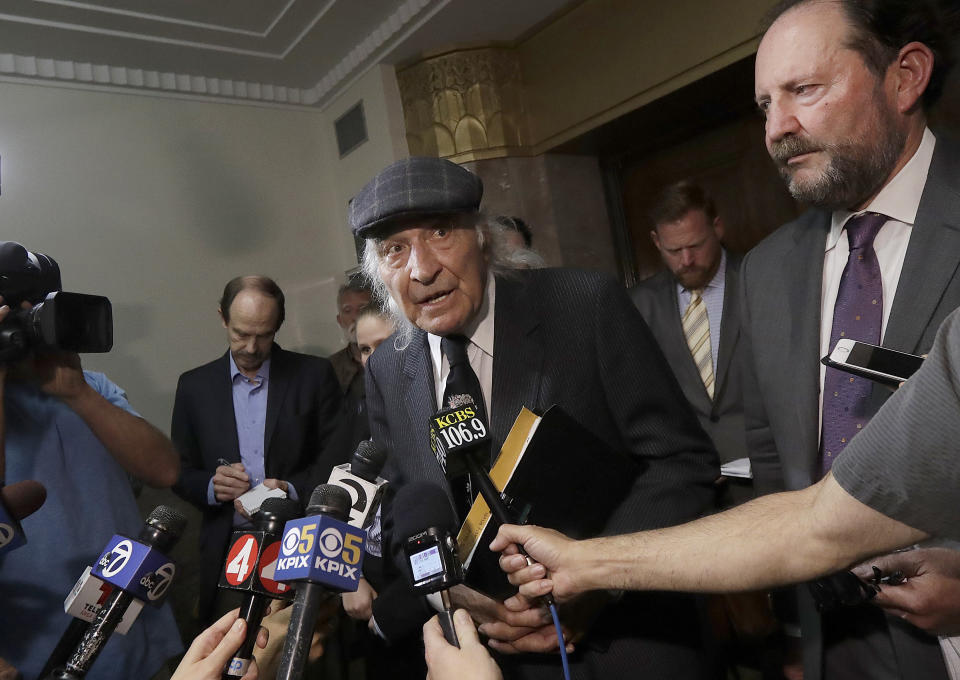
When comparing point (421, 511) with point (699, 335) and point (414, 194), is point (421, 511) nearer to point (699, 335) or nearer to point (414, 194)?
point (414, 194)

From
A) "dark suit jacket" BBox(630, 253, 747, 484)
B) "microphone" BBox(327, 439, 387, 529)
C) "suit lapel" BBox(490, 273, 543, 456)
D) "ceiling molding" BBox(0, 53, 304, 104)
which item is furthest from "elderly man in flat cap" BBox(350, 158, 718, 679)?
"ceiling molding" BBox(0, 53, 304, 104)

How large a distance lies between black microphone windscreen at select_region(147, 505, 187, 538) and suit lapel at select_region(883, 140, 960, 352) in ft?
3.75

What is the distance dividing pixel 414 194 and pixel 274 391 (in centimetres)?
176

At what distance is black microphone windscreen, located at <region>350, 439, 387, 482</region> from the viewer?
3.62 ft

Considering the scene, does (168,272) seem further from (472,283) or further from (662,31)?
(472,283)

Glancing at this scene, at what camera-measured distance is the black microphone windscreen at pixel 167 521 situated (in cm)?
101

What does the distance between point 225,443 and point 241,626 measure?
79.5 inches

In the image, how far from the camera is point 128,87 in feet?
13.8

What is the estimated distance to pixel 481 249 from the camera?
4.60ft

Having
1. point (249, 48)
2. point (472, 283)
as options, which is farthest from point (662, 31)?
point (472, 283)

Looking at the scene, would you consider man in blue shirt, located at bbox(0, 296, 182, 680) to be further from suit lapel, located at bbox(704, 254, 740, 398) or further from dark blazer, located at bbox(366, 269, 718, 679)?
suit lapel, located at bbox(704, 254, 740, 398)

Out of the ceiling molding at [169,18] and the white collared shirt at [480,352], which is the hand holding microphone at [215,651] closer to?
the white collared shirt at [480,352]

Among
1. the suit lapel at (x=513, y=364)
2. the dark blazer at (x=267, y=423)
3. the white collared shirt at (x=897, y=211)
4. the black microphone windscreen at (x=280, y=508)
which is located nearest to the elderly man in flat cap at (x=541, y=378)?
the suit lapel at (x=513, y=364)

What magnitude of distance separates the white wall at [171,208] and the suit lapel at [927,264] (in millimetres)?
3778
